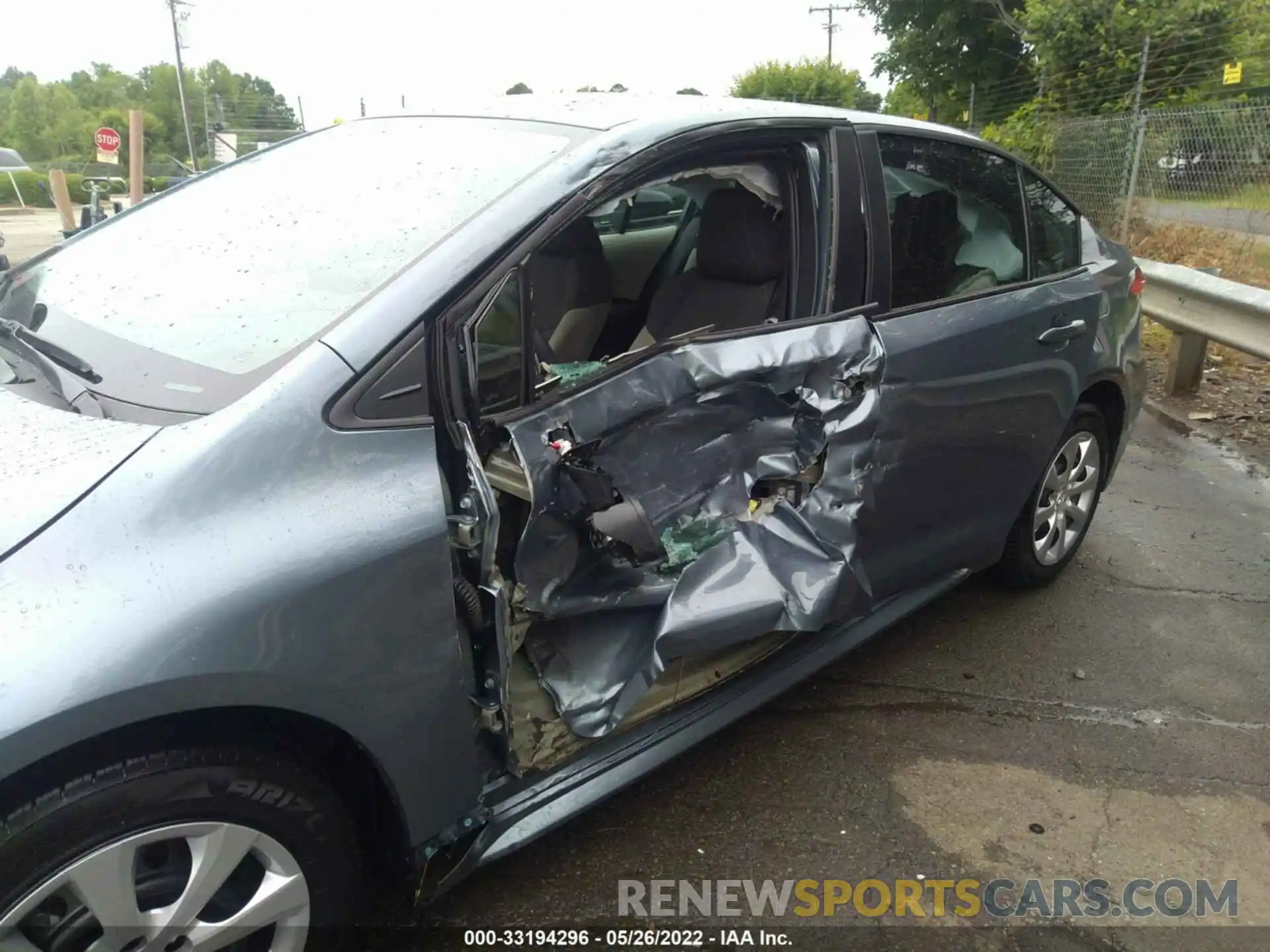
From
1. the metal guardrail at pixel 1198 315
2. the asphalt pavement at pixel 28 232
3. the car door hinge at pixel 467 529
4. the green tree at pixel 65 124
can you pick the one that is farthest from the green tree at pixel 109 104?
the car door hinge at pixel 467 529

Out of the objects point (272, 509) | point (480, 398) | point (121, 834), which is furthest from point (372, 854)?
point (480, 398)

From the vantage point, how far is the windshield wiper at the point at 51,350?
5.82ft

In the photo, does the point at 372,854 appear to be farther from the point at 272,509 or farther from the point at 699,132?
the point at 699,132

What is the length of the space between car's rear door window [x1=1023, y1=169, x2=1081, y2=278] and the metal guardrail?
90.1 inches

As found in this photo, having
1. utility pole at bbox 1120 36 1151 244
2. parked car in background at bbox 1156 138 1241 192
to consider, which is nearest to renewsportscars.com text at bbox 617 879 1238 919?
parked car in background at bbox 1156 138 1241 192

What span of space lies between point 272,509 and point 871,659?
2.21m

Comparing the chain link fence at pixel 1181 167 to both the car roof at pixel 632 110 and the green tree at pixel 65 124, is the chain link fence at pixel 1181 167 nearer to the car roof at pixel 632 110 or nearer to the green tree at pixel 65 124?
the car roof at pixel 632 110

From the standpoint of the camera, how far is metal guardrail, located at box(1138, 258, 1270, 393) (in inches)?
197

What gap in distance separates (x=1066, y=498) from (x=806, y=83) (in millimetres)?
39986

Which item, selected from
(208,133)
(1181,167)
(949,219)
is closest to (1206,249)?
(1181,167)

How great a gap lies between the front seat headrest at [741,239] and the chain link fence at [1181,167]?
7.86m

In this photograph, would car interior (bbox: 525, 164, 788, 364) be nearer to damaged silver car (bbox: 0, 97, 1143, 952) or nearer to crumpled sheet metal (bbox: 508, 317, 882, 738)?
damaged silver car (bbox: 0, 97, 1143, 952)

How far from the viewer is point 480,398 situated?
1822 mm

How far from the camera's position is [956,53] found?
641 inches
